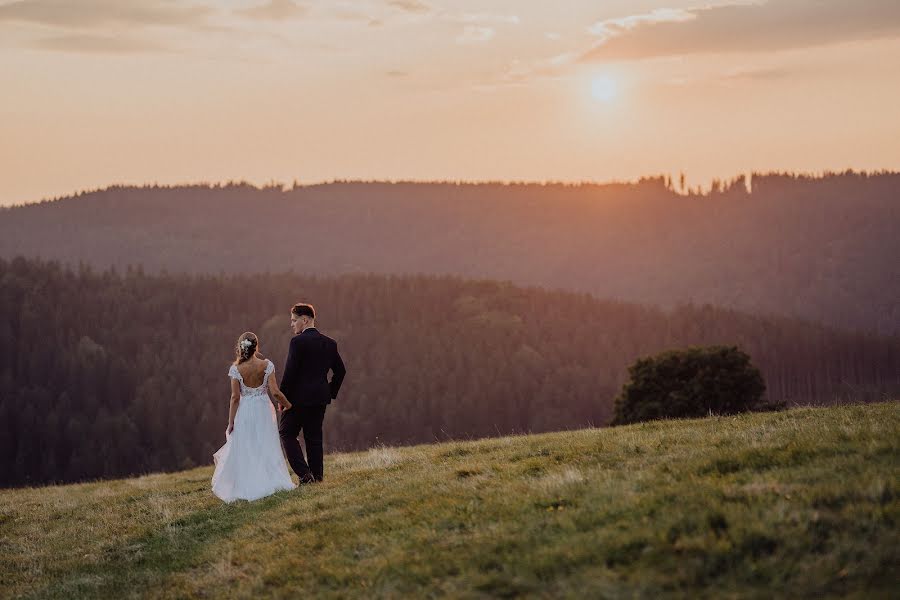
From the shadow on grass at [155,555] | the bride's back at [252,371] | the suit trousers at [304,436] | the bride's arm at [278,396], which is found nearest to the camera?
the shadow on grass at [155,555]

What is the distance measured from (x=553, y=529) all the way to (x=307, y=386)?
773 cm

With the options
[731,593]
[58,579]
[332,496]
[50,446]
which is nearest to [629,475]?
[731,593]

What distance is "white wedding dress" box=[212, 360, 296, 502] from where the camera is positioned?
16500 mm

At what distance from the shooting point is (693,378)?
5303 cm

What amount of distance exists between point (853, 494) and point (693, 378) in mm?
45017

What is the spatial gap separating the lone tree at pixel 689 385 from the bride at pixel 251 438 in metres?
37.3

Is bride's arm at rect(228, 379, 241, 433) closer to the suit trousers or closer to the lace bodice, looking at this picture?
the lace bodice

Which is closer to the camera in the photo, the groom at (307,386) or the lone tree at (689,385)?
the groom at (307,386)

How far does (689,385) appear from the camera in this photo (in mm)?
52688

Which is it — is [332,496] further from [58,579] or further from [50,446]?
[50,446]

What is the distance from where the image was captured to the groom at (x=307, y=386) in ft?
54.1

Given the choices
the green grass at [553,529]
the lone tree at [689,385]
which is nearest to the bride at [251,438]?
the green grass at [553,529]

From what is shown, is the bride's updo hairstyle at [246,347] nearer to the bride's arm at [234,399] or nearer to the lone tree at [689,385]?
the bride's arm at [234,399]

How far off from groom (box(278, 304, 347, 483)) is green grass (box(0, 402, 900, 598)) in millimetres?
658
